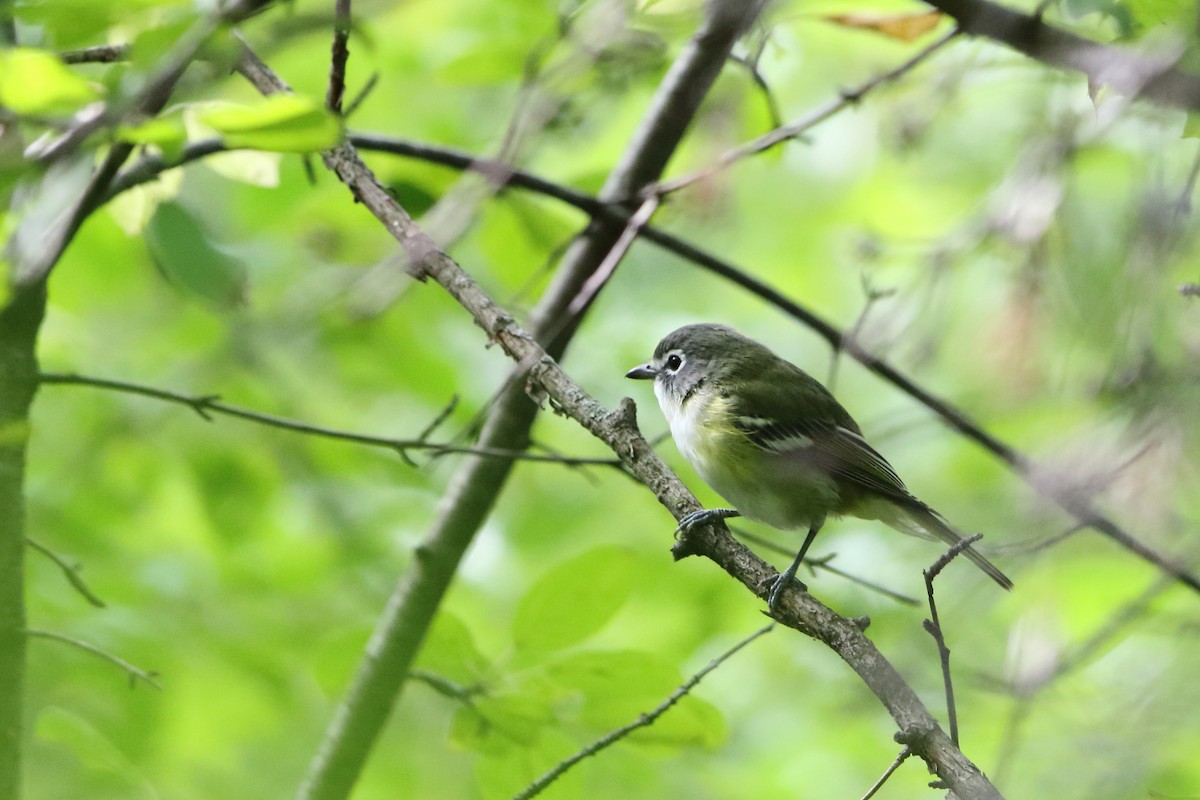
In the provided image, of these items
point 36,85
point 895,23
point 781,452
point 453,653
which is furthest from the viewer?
point 781,452

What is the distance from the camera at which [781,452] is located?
12.1 ft

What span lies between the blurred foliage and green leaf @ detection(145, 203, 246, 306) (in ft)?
0.03

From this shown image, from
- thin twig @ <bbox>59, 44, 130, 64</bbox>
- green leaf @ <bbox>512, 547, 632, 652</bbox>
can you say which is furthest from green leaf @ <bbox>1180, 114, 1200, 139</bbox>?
thin twig @ <bbox>59, 44, 130, 64</bbox>

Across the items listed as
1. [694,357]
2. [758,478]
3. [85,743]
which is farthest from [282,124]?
[694,357]

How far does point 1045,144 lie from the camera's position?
326 centimetres

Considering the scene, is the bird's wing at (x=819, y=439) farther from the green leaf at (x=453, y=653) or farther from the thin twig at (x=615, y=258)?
the green leaf at (x=453, y=653)

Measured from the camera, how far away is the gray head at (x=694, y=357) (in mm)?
4156

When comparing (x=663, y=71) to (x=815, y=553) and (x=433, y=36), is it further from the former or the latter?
(x=815, y=553)

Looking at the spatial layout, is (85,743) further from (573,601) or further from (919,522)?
(919,522)

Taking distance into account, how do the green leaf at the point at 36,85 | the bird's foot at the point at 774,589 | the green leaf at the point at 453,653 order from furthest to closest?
the green leaf at the point at 453,653, the bird's foot at the point at 774,589, the green leaf at the point at 36,85

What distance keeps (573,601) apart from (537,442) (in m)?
0.64

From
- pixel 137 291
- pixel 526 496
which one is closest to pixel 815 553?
pixel 526 496

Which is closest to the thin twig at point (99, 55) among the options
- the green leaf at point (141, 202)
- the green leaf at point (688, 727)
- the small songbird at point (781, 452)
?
the green leaf at point (141, 202)

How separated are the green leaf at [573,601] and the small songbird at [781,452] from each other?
718mm
